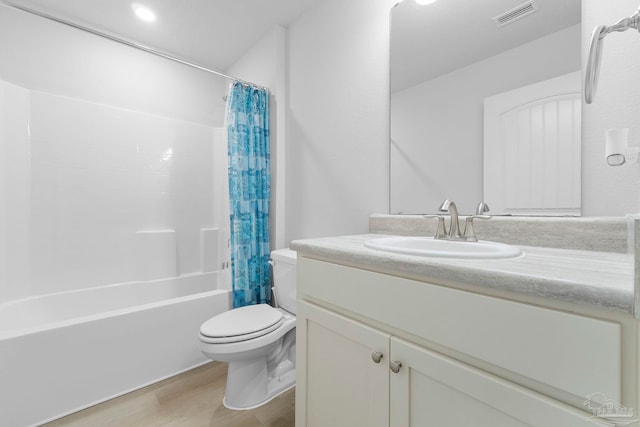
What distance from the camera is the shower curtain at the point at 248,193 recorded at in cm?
191

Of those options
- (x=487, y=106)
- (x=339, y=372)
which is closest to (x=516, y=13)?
(x=487, y=106)

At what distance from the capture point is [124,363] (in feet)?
5.00

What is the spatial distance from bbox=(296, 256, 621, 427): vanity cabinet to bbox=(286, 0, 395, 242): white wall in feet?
2.30

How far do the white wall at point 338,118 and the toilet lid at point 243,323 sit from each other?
596 millimetres

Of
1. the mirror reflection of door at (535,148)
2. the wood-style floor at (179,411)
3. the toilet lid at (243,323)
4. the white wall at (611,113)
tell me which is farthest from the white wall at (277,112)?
the white wall at (611,113)

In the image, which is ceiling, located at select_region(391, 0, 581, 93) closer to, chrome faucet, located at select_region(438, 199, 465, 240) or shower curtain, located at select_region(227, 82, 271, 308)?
chrome faucet, located at select_region(438, 199, 465, 240)

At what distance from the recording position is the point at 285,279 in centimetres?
168

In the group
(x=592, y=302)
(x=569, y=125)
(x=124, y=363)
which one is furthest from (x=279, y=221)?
(x=592, y=302)

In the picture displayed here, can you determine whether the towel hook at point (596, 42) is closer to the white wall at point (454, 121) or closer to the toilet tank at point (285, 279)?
the white wall at point (454, 121)

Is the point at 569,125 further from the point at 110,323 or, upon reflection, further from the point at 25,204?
the point at 25,204

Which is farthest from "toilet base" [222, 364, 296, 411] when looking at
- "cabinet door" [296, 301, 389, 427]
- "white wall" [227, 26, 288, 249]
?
"white wall" [227, 26, 288, 249]

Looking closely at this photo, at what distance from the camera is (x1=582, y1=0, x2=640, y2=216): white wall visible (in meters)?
0.82

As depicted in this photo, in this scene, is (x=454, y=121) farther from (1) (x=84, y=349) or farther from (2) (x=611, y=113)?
(1) (x=84, y=349)

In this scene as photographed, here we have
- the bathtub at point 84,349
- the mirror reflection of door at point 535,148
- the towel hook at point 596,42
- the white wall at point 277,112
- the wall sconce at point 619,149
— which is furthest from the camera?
the white wall at point 277,112
